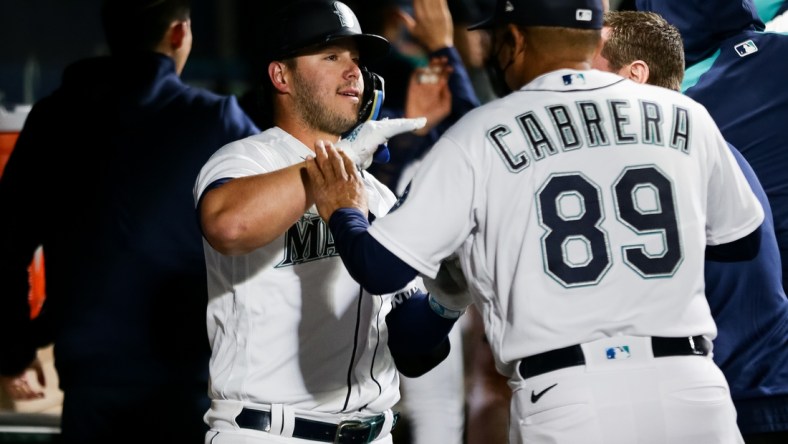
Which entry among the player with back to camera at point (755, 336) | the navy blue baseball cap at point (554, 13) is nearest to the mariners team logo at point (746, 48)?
the player with back to camera at point (755, 336)

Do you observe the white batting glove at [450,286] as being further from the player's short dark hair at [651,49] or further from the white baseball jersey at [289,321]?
the player's short dark hair at [651,49]

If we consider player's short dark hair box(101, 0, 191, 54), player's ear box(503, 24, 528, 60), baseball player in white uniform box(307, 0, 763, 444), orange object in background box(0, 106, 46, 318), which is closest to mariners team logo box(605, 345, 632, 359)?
baseball player in white uniform box(307, 0, 763, 444)

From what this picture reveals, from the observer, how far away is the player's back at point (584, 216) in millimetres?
1971

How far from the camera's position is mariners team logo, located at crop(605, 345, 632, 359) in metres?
1.97

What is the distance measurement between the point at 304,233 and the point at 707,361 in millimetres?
898

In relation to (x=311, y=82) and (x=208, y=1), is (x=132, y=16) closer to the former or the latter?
(x=311, y=82)

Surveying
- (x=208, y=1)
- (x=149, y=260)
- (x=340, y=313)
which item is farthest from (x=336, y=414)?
(x=208, y=1)

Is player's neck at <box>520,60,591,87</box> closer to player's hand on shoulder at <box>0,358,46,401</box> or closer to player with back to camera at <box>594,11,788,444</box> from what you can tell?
player with back to camera at <box>594,11,788,444</box>

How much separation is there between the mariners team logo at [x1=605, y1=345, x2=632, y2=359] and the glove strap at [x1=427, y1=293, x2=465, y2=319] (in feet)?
1.44

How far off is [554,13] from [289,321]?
86 cm

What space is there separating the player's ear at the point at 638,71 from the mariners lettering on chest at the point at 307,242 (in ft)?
3.10

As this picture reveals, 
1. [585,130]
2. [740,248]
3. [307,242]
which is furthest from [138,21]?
[740,248]

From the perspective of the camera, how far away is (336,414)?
2375mm

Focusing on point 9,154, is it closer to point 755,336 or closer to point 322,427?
point 322,427
